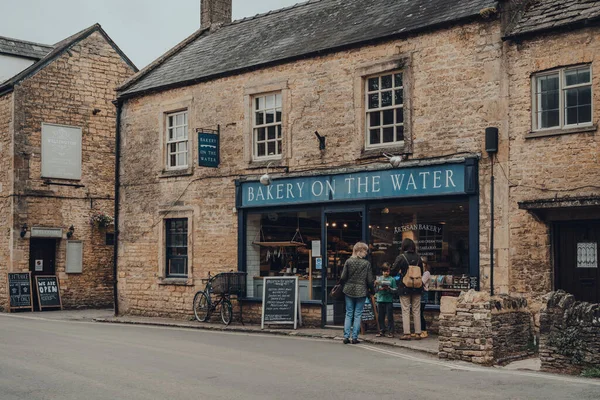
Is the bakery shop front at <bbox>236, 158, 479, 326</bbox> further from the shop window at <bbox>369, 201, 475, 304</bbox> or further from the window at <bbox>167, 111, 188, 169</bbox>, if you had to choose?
the window at <bbox>167, 111, 188, 169</bbox>

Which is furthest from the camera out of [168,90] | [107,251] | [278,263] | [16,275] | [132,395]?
[107,251]

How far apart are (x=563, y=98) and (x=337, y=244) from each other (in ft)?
20.5

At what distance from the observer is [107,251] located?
94.9 ft

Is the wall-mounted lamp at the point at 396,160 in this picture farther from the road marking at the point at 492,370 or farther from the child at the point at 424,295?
the road marking at the point at 492,370

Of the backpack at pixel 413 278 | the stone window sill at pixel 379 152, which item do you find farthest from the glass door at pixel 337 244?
the backpack at pixel 413 278

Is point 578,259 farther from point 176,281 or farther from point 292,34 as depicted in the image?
point 176,281

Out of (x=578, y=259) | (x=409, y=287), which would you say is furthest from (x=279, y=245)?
(x=578, y=259)

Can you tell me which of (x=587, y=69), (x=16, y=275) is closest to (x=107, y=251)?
(x=16, y=275)

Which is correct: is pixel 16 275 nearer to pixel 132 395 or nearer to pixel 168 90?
pixel 168 90

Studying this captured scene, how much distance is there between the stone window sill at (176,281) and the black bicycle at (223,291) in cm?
100

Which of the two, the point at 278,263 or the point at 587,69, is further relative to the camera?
the point at 278,263

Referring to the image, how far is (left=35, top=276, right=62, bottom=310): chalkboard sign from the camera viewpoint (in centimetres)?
2659

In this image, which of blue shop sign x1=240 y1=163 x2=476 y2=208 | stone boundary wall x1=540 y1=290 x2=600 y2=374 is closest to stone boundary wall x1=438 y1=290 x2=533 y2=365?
stone boundary wall x1=540 y1=290 x2=600 y2=374

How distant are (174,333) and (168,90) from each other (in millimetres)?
7724
